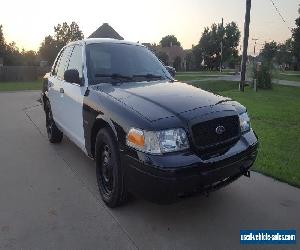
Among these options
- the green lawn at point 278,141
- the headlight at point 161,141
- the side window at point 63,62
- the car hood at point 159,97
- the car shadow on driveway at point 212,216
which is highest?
the side window at point 63,62

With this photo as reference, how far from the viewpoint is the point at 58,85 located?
611cm

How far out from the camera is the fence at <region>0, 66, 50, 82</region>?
38.4 meters

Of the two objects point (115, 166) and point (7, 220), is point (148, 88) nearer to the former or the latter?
point (115, 166)

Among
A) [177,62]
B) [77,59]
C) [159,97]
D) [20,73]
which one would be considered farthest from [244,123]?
[177,62]

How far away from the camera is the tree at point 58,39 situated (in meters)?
53.9

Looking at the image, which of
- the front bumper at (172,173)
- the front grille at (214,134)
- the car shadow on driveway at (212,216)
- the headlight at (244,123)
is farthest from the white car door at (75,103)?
the headlight at (244,123)

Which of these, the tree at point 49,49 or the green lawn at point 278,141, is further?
the tree at point 49,49

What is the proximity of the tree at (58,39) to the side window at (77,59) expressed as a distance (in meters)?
48.2

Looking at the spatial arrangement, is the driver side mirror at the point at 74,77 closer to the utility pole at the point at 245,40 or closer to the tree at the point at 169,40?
the utility pole at the point at 245,40

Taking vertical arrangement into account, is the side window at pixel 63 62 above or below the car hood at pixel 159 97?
above

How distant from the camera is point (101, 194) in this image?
4328 mm

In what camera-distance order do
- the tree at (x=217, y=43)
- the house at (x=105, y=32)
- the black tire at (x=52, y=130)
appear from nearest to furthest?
the black tire at (x=52, y=130) → the house at (x=105, y=32) → the tree at (x=217, y=43)

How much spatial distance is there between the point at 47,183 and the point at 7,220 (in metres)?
1.15

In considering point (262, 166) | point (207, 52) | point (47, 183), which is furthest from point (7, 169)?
point (207, 52)
